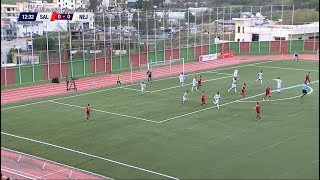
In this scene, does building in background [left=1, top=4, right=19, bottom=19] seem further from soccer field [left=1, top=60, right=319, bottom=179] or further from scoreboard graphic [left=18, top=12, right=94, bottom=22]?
soccer field [left=1, top=60, right=319, bottom=179]

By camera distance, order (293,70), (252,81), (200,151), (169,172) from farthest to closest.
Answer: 1. (293,70)
2. (252,81)
3. (200,151)
4. (169,172)

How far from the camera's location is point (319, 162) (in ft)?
30.6

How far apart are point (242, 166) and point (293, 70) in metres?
32.2

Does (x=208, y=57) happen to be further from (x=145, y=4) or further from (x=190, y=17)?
(x=145, y=4)

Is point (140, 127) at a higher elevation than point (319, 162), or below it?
below

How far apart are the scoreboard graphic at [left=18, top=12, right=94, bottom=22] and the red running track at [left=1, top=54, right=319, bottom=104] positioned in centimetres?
617

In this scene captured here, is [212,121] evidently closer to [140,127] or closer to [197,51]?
[140,127]

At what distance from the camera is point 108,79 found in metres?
47.3

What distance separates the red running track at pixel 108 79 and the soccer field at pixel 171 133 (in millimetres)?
2825

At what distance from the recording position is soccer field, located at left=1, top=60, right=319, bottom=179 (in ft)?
66.4

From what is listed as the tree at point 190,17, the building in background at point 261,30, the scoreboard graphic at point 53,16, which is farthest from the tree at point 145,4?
the scoreboard graphic at point 53,16

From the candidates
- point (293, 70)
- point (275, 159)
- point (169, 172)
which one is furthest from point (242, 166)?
point (293, 70)

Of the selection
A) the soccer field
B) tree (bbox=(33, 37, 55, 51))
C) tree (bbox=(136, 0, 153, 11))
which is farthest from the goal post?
tree (bbox=(136, 0, 153, 11))

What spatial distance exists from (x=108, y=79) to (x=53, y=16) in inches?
315
